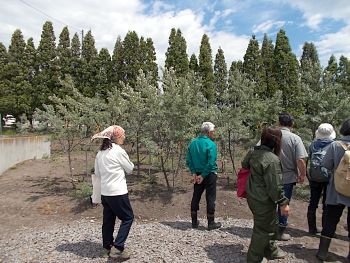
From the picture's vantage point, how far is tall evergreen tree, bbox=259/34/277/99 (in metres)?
21.0

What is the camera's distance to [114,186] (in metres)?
3.41

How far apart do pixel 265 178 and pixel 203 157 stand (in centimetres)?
153

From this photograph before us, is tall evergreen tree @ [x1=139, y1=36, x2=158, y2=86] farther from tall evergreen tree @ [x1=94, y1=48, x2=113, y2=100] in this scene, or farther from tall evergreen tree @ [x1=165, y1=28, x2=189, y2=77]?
tall evergreen tree @ [x1=94, y1=48, x2=113, y2=100]

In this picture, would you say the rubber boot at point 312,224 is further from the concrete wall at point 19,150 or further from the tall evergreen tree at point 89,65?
the tall evergreen tree at point 89,65

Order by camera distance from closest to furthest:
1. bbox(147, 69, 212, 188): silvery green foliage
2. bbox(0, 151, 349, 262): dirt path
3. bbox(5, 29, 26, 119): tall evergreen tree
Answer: bbox(0, 151, 349, 262): dirt path → bbox(147, 69, 212, 188): silvery green foliage → bbox(5, 29, 26, 119): tall evergreen tree

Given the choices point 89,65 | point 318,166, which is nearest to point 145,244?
point 318,166

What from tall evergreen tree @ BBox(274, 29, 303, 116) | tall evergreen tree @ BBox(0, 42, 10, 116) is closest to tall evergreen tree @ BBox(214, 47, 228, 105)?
Answer: tall evergreen tree @ BBox(274, 29, 303, 116)

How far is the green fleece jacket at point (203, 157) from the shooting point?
171 inches

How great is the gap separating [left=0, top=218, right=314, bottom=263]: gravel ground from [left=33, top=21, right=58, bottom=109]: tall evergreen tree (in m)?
20.5

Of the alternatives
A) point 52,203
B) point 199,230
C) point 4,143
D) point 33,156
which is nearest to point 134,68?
point 33,156

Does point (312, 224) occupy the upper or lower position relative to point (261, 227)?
lower

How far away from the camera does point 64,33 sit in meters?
23.7

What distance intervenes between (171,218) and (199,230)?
1.06 m

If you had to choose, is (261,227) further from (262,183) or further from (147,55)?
(147,55)
